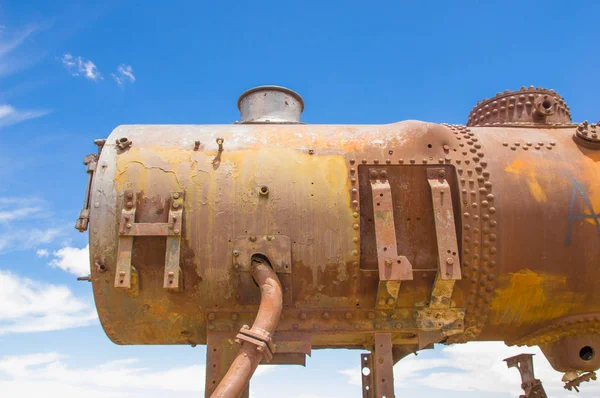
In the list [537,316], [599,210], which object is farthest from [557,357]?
[599,210]

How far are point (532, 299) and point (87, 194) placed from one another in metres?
5.00

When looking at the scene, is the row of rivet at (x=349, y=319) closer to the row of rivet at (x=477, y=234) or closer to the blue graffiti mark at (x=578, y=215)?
the row of rivet at (x=477, y=234)

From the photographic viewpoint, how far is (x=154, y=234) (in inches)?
197

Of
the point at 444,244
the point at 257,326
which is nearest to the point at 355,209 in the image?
the point at 444,244

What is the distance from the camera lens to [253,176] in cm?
528

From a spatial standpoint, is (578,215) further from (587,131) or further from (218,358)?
(218,358)

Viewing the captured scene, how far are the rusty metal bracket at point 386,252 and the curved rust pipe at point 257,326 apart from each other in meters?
1.08

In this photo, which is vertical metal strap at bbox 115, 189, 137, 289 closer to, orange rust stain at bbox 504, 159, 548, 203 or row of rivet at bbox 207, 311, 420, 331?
row of rivet at bbox 207, 311, 420, 331

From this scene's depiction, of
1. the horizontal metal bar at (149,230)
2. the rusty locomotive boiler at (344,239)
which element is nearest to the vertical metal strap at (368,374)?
the rusty locomotive boiler at (344,239)

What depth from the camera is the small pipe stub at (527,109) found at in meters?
6.19

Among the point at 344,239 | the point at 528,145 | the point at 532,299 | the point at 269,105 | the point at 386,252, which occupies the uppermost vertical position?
the point at 269,105

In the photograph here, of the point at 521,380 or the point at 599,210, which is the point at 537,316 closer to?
the point at 599,210

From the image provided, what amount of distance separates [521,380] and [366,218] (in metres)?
3.62

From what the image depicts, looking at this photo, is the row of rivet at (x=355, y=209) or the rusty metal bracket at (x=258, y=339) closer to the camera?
the rusty metal bracket at (x=258, y=339)
